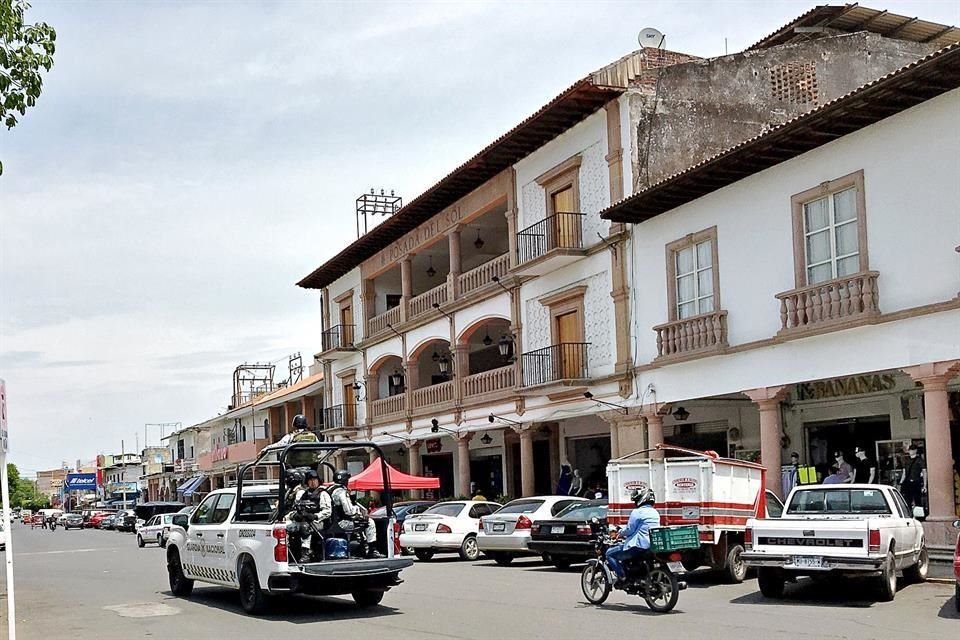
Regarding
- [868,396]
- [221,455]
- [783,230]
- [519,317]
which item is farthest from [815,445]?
[221,455]

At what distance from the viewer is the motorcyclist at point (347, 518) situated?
587 inches

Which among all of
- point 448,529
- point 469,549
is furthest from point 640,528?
point 469,549

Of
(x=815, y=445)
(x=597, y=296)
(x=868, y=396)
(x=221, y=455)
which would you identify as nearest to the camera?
(x=868, y=396)

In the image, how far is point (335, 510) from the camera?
15.0 m

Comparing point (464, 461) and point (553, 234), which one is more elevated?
point (553, 234)

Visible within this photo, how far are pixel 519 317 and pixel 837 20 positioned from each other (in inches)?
457

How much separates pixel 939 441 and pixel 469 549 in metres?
10.9

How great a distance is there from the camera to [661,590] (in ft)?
46.3

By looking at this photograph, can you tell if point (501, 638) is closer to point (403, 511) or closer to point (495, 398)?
point (403, 511)

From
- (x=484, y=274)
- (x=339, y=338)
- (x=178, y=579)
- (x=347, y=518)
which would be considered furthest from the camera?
(x=339, y=338)

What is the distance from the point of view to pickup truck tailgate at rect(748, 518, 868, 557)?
14539 millimetres

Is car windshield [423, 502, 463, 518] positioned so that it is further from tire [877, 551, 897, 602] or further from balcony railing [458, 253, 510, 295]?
tire [877, 551, 897, 602]

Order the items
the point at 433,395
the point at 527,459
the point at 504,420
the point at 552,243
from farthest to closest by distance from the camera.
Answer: the point at 433,395, the point at 504,420, the point at 527,459, the point at 552,243

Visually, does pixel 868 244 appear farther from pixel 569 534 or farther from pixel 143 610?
pixel 143 610
